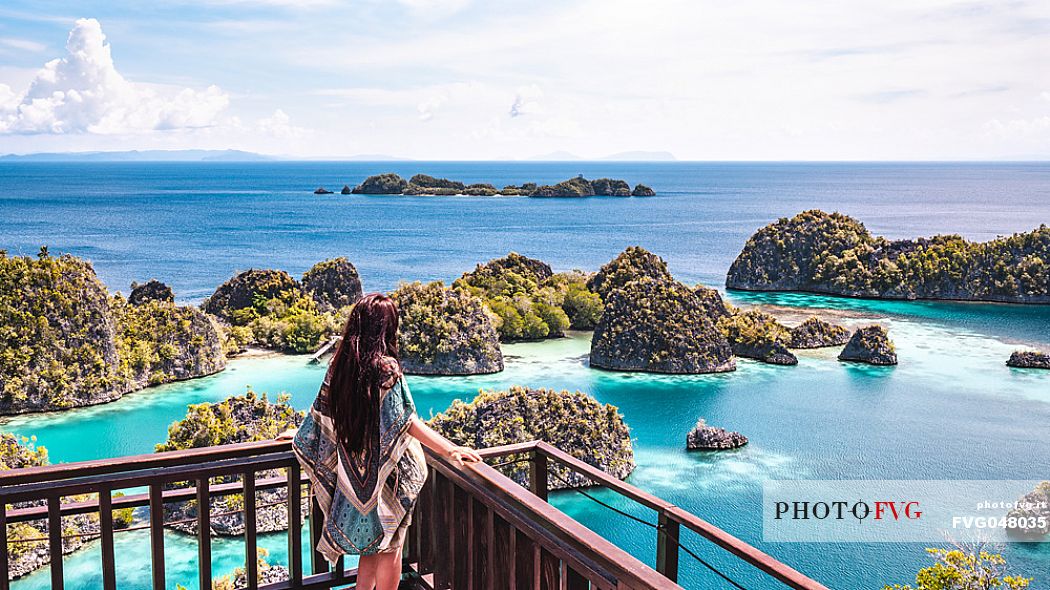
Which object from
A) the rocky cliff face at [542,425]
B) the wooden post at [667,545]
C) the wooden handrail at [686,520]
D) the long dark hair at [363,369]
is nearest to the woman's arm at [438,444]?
the long dark hair at [363,369]

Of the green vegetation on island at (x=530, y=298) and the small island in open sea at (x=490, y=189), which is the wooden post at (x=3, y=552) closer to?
the green vegetation on island at (x=530, y=298)

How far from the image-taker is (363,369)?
10.6 ft

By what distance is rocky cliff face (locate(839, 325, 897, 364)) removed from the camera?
856 inches

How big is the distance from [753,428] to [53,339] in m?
12.9

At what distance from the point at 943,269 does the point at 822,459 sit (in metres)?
22.8

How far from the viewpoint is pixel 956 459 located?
49.4 ft

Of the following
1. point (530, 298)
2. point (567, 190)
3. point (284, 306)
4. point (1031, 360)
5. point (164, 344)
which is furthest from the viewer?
point (567, 190)

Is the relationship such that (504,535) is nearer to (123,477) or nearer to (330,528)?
(330,528)

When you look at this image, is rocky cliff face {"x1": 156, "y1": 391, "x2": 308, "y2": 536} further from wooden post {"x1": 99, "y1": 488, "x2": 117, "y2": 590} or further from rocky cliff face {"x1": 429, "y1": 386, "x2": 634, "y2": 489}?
wooden post {"x1": 99, "y1": 488, "x2": 117, "y2": 590}

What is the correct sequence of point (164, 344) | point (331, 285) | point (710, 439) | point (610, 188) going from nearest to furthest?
1. point (710, 439)
2. point (164, 344)
3. point (331, 285)
4. point (610, 188)

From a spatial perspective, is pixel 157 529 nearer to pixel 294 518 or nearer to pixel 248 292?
pixel 294 518

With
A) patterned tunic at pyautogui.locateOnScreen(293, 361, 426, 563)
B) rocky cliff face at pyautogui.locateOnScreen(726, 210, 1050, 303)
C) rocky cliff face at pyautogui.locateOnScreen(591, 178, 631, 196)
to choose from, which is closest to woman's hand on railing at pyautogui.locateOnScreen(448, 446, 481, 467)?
patterned tunic at pyautogui.locateOnScreen(293, 361, 426, 563)

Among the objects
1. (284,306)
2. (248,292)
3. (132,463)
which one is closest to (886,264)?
(284,306)

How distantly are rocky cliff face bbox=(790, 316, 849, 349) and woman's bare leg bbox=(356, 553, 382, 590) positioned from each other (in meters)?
21.7
